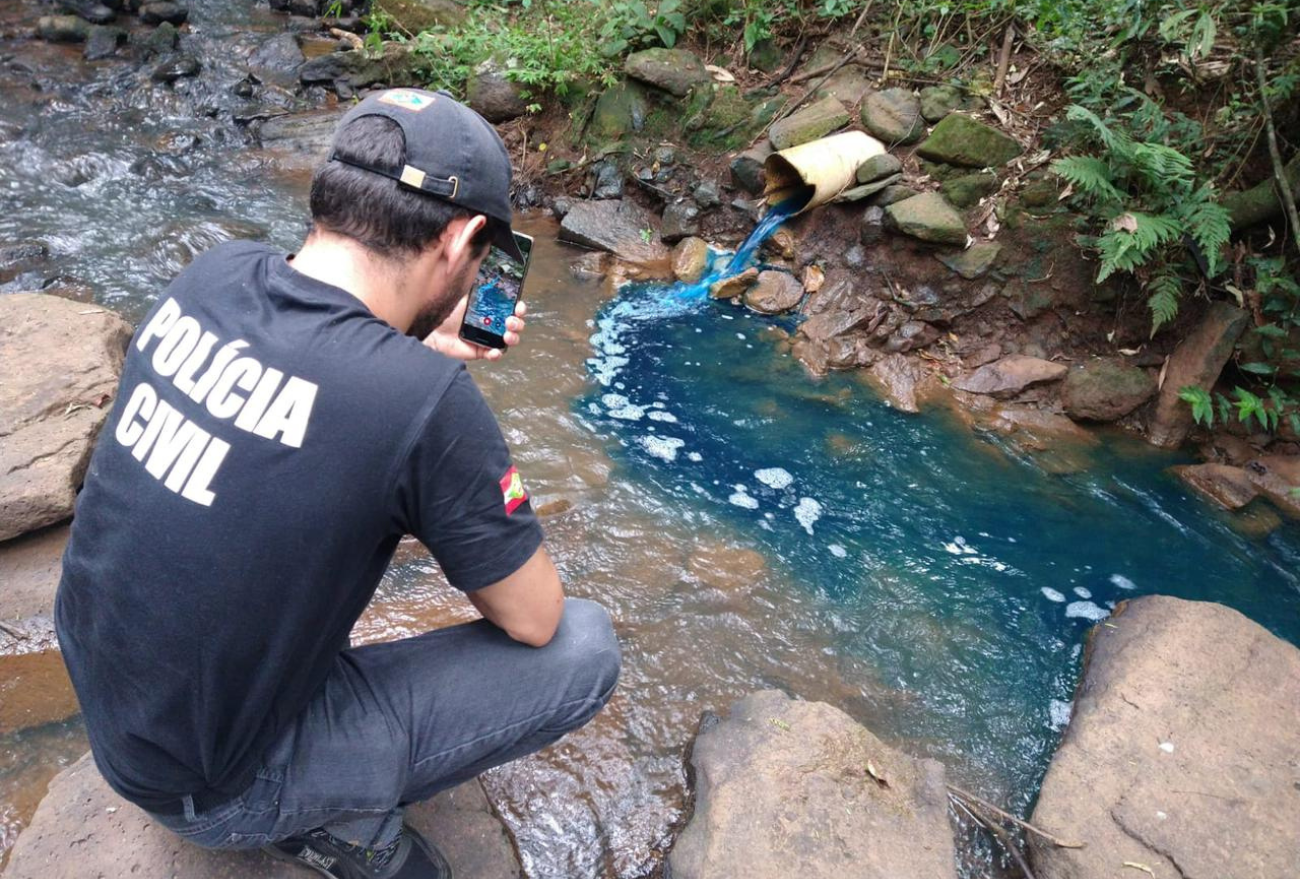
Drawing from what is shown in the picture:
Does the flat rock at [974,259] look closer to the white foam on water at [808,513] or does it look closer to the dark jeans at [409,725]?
the white foam on water at [808,513]

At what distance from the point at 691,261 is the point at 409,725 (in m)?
4.68

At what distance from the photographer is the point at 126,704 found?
56.7 inches

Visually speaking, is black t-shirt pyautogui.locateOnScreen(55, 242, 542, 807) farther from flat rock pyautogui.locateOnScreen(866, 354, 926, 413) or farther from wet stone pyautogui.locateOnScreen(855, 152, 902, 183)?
wet stone pyautogui.locateOnScreen(855, 152, 902, 183)

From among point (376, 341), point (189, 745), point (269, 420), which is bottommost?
point (189, 745)

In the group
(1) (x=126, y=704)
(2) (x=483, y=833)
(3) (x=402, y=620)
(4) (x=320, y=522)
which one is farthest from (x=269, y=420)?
(3) (x=402, y=620)

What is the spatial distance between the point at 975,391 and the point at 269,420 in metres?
4.60

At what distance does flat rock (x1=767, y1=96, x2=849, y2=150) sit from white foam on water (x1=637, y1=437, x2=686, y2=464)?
109 inches

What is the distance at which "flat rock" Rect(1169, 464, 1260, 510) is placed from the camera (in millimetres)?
4391

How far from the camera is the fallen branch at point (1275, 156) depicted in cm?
438

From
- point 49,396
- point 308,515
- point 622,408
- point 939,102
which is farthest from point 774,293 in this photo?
point 308,515

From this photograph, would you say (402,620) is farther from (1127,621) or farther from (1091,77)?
(1091,77)

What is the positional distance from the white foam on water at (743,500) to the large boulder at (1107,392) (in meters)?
2.30

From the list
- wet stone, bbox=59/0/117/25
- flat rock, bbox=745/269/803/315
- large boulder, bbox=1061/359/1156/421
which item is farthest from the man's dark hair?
wet stone, bbox=59/0/117/25

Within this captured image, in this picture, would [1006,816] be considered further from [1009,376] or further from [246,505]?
[1009,376]
